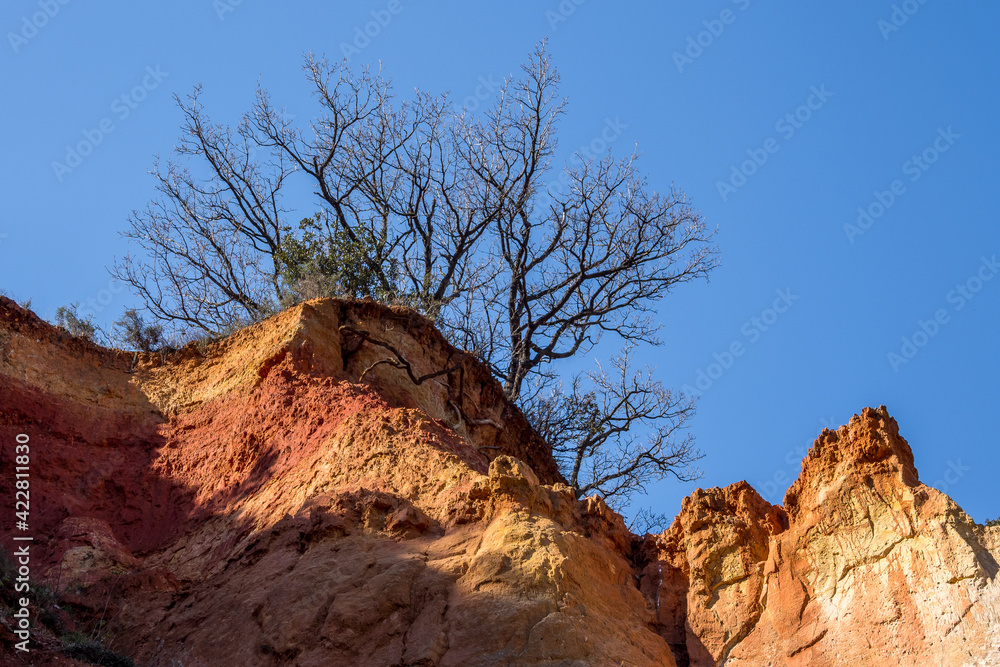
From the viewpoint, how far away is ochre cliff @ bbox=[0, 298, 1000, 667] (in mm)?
7328

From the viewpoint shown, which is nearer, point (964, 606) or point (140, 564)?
point (964, 606)

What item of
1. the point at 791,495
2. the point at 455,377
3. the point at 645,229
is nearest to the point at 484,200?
the point at 645,229

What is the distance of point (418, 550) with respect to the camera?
842 cm

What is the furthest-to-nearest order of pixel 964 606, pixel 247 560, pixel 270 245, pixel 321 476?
pixel 270 245, pixel 321 476, pixel 247 560, pixel 964 606

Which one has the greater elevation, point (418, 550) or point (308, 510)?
point (308, 510)

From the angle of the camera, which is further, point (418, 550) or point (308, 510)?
point (308, 510)

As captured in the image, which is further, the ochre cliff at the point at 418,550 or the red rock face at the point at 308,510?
the red rock face at the point at 308,510

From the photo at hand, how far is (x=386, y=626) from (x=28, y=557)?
163 inches

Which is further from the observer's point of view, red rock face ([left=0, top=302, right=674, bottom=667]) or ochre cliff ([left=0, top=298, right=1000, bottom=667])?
red rock face ([left=0, top=302, right=674, bottom=667])

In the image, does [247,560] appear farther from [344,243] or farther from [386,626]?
[344,243]

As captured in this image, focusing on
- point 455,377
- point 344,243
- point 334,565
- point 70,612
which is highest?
point 344,243

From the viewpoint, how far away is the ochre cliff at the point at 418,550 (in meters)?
7.33

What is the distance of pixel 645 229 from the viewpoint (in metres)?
22.8

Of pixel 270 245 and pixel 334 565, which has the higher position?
pixel 270 245
